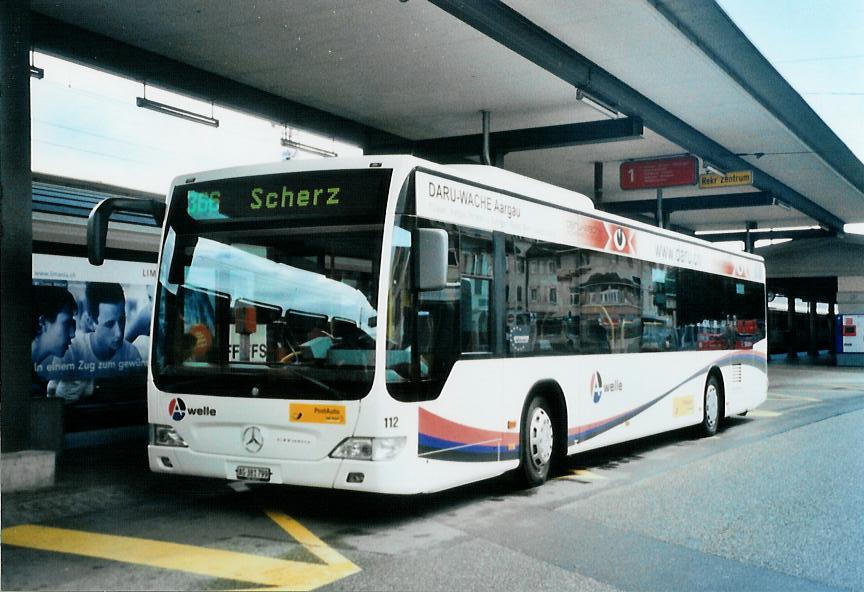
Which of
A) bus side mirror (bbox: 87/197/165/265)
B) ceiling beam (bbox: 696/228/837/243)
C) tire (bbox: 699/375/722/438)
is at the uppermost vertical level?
ceiling beam (bbox: 696/228/837/243)

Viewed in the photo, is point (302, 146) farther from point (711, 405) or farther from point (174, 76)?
point (711, 405)

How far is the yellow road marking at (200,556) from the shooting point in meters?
5.71

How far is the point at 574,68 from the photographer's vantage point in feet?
44.6

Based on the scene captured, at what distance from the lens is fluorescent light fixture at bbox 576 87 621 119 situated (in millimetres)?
14047

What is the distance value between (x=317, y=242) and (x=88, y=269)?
16.1 ft

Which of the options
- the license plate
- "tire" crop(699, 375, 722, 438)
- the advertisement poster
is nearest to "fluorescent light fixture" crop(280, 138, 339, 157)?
the advertisement poster

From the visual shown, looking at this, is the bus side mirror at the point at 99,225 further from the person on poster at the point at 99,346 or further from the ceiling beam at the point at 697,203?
the ceiling beam at the point at 697,203

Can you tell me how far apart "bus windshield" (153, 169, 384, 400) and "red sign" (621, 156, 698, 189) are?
1494cm

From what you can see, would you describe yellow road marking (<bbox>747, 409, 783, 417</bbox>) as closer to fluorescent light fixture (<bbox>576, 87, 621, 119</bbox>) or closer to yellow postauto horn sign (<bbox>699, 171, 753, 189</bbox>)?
yellow postauto horn sign (<bbox>699, 171, 753, 189</bbox>)

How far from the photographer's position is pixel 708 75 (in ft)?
48.6

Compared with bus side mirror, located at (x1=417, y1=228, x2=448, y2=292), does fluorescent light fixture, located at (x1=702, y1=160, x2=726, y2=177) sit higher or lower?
higher

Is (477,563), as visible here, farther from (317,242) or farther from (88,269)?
(88,269)

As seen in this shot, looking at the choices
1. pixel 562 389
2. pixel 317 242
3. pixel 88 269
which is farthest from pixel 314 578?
pixel 88 269

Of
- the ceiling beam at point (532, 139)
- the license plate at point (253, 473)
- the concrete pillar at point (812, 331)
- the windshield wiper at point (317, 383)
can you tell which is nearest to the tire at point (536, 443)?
the windshield wiper at point (317, 383)
